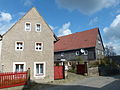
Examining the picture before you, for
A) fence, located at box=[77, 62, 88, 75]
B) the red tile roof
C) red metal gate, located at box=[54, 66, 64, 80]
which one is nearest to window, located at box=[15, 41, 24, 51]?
red metal gate, located at box=[54, 66, 64, 80]

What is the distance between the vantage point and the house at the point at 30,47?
18.1 meters

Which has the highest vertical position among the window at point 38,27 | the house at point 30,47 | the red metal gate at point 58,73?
the window at point 38,27

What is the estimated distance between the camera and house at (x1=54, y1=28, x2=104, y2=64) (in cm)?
3475

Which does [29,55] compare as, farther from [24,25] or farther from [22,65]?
[24,25]

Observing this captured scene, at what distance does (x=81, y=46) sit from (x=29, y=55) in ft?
64.9

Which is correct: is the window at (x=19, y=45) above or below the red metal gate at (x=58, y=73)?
above

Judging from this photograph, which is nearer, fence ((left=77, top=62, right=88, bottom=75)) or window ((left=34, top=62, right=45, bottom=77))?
window ((left=34, top=62, right=45, bottom=77))

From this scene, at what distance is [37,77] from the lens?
18.4m

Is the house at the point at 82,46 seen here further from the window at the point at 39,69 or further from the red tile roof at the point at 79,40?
the window at the point at 39,69

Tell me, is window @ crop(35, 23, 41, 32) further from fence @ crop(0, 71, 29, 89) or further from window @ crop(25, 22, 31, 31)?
fence @ crop(0, 71, 29, 89)

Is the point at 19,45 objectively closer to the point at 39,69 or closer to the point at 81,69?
the point at 39,69

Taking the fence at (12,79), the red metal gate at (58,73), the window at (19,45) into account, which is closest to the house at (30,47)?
the window at (19,45)

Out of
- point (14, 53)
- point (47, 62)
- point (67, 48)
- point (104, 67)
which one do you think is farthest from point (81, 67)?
point (67, 48)

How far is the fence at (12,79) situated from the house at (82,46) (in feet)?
74.6
